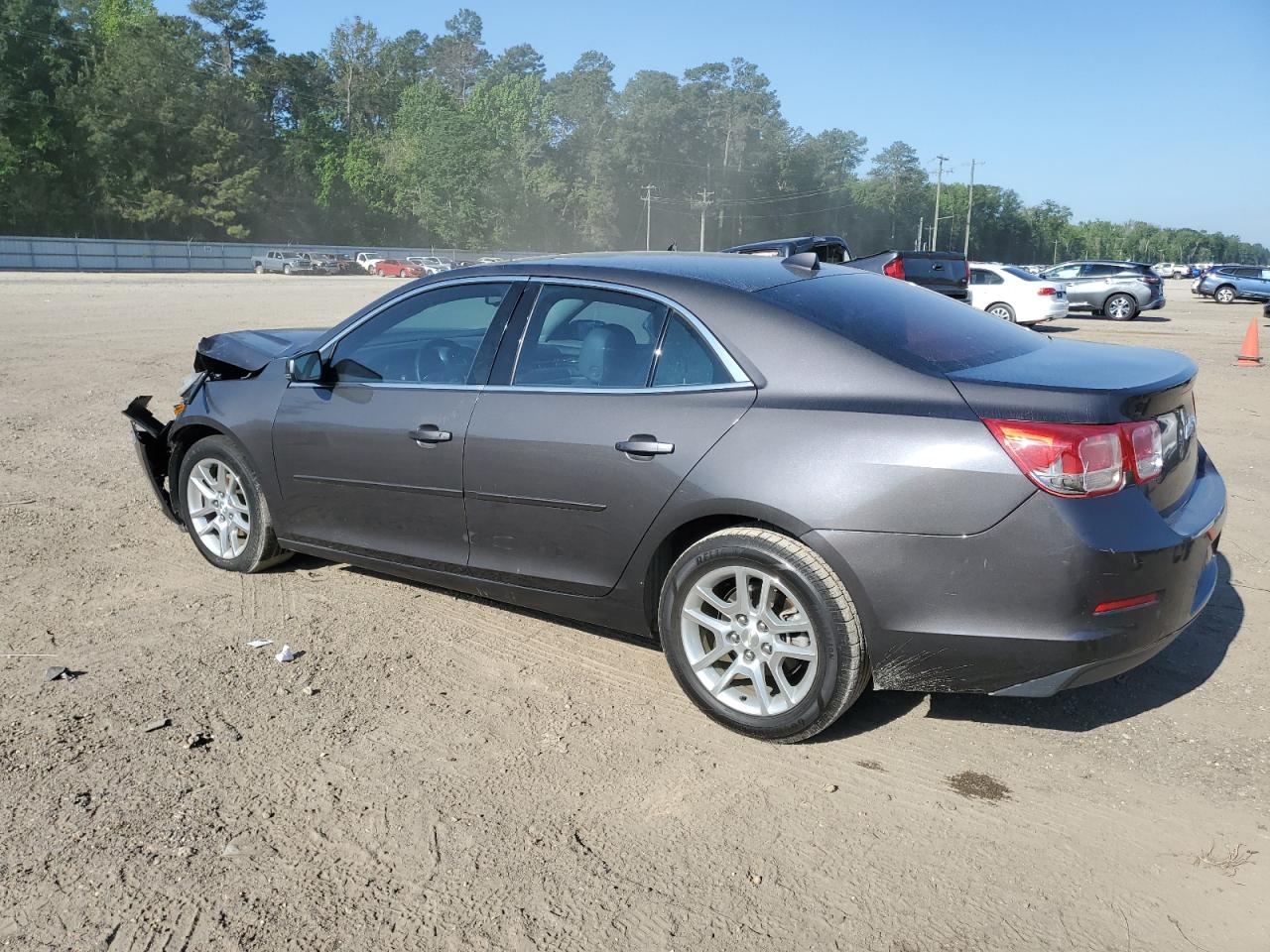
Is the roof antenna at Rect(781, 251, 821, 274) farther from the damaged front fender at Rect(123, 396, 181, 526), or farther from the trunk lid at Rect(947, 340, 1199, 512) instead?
the damaged front fender at Rect(123, 396, 181, 526)

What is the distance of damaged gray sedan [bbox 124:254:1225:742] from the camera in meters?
2.98

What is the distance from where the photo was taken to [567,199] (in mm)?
109188

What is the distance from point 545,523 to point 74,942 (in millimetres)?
1952

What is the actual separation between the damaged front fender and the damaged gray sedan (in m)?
1.22

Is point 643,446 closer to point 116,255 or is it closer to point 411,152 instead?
point 116,255

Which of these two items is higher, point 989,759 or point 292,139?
point 292,139

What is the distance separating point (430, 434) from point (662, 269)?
1.15m

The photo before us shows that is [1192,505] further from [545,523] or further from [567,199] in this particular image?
[567,199]

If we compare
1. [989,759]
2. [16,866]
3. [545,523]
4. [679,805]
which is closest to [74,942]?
[16,866]

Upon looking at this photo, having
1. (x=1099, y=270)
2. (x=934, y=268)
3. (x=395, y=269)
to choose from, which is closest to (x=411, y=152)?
(x=395, y=269)

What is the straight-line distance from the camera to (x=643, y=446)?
11.5 feet

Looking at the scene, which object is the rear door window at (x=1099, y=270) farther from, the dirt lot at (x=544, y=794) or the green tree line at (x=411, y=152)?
the green tree line at (x=411, y=152)

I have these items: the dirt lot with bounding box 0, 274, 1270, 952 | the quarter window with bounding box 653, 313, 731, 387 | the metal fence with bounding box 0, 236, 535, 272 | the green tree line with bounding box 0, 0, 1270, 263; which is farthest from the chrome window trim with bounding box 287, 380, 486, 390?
the green tree line with bounding box 0, 0, 1270, 263

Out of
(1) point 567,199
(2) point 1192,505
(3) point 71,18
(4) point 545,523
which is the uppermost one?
(3) point 71,18
